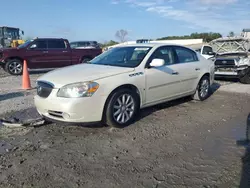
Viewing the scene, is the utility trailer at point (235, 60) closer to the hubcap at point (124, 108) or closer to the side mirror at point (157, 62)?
the side mirror at point (157, 62)

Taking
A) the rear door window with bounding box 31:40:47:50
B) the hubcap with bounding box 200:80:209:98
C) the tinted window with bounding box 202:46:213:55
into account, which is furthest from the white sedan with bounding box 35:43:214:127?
the rear door window with bounding box 31:40:47:50

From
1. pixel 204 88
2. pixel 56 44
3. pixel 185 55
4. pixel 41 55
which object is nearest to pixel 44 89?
pixel 185 55

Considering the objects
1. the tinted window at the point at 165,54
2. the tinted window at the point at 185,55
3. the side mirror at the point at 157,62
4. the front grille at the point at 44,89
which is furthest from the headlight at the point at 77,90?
the tinted window at the point at 185,55

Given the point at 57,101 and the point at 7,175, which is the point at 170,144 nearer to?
the point at 57,101

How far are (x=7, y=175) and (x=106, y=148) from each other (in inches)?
53.9

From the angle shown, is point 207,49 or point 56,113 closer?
point 56,113

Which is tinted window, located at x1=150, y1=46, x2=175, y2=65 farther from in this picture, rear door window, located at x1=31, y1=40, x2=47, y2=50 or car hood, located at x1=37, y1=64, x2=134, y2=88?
rear door window, located at x1=31, y1=40, x2=47, y2=50

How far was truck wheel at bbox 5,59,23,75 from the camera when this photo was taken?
1172 centimetres

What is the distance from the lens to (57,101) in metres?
4.04

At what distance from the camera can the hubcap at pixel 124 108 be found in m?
4.44

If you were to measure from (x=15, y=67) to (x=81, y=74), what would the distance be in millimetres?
8858

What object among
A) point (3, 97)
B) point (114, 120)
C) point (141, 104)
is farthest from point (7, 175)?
point (3, 97)

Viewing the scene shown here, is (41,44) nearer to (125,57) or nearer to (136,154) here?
(125,57)

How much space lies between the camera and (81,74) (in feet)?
14.2
